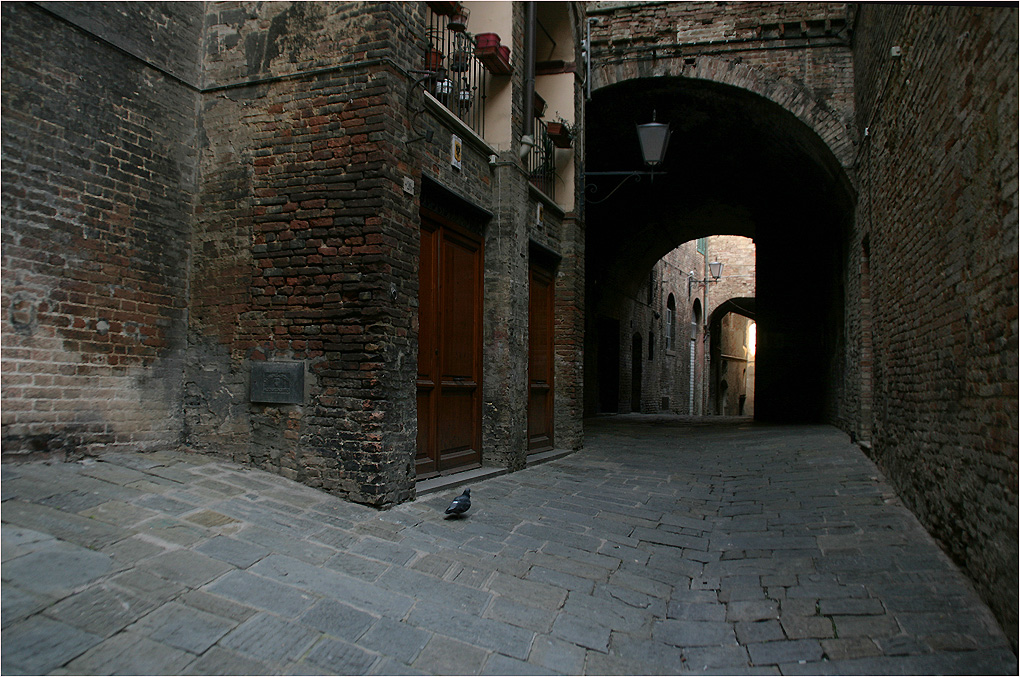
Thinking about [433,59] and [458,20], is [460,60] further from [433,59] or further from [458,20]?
[433,59]

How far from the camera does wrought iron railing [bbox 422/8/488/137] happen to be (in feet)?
22.5

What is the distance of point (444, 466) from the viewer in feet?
21.7

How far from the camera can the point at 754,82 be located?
10945 mm

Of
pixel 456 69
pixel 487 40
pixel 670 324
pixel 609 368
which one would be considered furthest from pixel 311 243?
pixel 670 324

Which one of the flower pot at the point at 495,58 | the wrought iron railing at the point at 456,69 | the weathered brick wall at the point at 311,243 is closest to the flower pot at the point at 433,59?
the wrought iron railing at the point at 456,69

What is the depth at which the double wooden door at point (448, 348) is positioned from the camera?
633 centimetres

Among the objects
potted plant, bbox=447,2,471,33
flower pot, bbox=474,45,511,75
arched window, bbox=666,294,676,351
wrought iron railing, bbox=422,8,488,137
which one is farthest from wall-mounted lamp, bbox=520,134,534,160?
arched window, bbox=666,294,676,351

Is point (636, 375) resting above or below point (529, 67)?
below

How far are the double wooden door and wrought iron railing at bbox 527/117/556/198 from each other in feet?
7.87

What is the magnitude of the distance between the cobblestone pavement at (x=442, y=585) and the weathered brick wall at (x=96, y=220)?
419 millimetres

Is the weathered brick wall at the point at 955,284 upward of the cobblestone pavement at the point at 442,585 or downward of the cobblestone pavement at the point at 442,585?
upward

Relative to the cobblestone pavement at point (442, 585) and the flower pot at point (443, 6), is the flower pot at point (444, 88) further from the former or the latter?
the cobblestone pavement at point (442, 585)

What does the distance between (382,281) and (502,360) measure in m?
2.45

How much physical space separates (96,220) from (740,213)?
15.3 m
